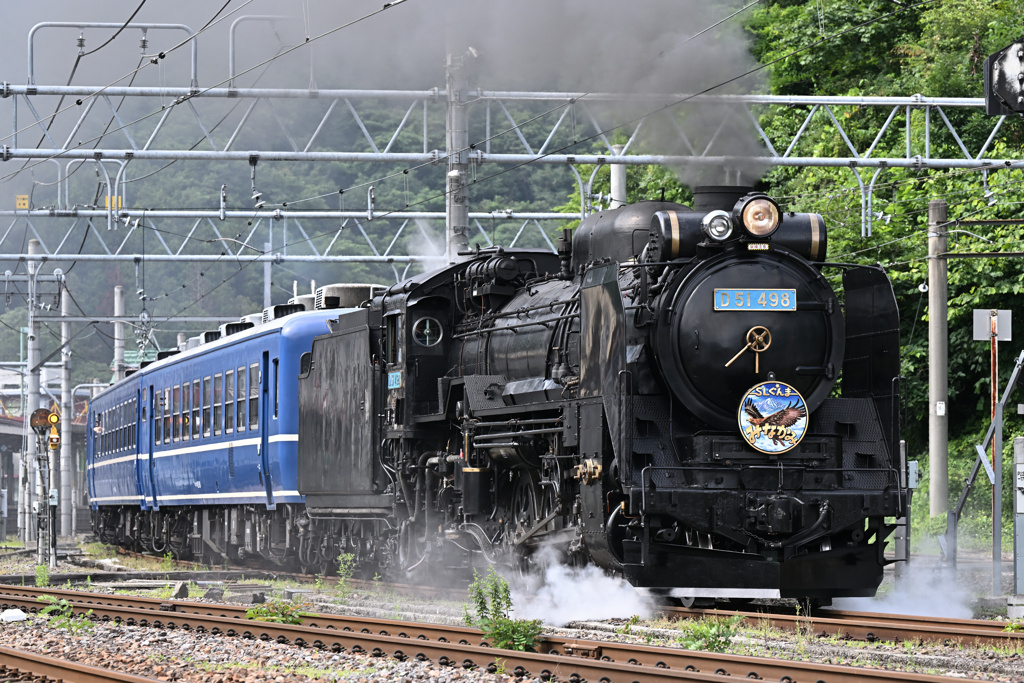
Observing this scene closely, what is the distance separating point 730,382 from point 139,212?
17040mm

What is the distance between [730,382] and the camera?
9984 millimetres

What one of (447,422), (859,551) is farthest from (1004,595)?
(447,422)

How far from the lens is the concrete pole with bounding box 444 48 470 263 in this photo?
16625 mm

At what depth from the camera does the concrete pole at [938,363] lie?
17969 mm

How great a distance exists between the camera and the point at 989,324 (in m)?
15.0

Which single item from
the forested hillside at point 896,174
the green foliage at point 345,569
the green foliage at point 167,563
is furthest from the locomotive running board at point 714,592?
the green foliage at point 167,563

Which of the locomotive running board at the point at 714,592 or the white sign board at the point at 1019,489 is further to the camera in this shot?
the white sign board at the point at 1019,489

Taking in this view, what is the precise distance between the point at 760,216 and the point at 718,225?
0.34 metres

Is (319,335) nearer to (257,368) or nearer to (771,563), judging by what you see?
(257,368)

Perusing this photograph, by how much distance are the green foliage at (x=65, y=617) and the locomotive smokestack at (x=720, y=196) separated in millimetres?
6326

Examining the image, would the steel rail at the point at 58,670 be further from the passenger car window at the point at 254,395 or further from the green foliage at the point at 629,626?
the passenger car window at the point at 254,395

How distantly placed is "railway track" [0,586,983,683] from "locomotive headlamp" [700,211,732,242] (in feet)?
10.1

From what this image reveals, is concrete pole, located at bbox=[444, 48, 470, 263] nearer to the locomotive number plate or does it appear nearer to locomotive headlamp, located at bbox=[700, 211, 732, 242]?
locomotive headlamp, located at bbox=[700, 211, 732, 242]

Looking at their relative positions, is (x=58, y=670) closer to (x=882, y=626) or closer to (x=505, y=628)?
(x=505, y=628)
